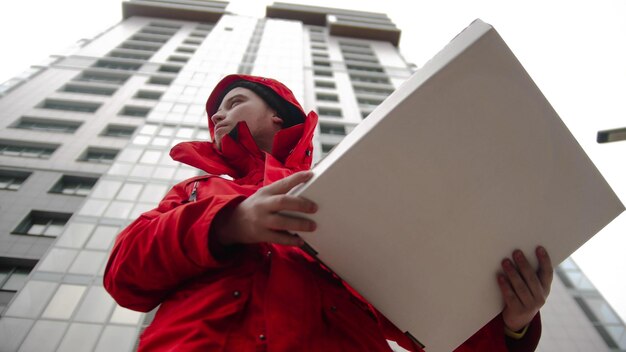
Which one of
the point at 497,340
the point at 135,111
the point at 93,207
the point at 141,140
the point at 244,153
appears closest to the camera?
the point at 497,340

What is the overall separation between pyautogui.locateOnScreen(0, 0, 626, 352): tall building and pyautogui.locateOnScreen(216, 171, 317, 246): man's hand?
8.84m

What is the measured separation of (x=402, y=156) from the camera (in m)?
1.09

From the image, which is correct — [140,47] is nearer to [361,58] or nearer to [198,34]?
[198,34]

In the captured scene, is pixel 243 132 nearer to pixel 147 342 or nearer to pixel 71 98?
pixel 147 342

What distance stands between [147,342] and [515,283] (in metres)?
1.35

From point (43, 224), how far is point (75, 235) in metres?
4.09

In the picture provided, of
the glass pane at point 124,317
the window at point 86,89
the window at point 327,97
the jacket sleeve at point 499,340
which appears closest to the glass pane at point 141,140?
the glass pane at point 124,317

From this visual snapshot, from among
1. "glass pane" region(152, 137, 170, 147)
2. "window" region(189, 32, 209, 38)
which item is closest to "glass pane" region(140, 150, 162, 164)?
"glass pane" region(152, 137, 170, 147)

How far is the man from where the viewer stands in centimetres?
116

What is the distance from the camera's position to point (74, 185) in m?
14.7

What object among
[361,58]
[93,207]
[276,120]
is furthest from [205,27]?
[276,120]

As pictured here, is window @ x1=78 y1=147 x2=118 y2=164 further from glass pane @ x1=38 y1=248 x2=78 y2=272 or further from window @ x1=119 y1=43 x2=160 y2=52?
window @ x1=119 y1=43 x2=160 y2=52

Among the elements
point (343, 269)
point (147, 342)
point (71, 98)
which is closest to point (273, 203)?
point (343, 269)

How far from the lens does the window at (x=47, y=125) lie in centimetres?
1659
